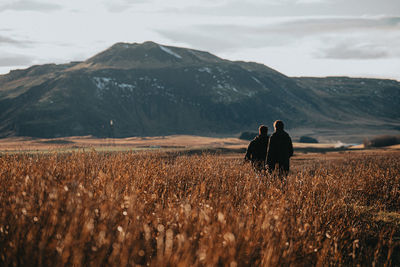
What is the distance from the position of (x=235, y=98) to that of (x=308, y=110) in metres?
32.9

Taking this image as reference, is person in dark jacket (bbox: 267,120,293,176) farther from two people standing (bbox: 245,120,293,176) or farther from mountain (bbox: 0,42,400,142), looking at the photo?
mountain (bbox: 0,42,400,142)

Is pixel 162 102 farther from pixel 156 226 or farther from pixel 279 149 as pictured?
pixel 156 226

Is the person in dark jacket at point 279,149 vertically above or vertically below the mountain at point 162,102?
below

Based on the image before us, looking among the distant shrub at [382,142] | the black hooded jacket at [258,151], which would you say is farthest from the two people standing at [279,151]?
the distant shrub at [382,142]

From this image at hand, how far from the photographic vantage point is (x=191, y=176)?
7691 mm

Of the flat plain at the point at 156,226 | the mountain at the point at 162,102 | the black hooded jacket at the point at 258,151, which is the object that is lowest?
the flat plain at the point at 156,226

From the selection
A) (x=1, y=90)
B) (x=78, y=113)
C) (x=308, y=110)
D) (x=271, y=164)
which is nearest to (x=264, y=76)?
(x=308, y=110)

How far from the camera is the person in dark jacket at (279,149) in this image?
8438 mm

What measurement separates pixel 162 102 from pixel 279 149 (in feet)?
437

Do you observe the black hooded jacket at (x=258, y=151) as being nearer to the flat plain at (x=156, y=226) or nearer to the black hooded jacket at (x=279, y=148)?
the black hooded jacket at (x=279, y=148)

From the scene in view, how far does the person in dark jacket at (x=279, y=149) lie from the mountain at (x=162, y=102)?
9945 centimetres

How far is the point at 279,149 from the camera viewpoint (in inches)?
335

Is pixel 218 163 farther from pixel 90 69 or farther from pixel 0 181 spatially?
pixel 90 69

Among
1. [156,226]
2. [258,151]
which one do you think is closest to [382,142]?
[258,151]
